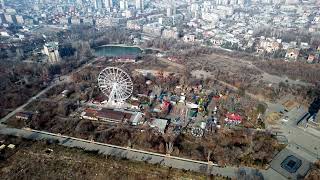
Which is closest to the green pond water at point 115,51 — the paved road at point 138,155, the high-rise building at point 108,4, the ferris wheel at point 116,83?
the ferris wheel at point 116,83

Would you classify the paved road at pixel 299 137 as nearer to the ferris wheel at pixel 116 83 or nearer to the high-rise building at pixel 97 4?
the ferris wheel at pixel 116 83

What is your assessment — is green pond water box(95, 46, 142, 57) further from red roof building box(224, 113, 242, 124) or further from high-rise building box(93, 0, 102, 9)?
high-rise building box(93, 0, 102, 9)

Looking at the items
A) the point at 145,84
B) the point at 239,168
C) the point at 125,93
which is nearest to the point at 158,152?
the point at 239,168

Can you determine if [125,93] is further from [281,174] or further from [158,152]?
[281,174]

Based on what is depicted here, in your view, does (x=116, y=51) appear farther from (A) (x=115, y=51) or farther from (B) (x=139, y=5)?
(B) (x=139, y=5)

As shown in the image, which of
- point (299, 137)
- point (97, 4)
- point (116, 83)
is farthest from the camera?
point (97, 4)

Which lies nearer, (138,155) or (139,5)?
(138,155)

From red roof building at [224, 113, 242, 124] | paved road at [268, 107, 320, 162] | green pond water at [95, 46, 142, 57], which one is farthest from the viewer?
green pond water at [95, 46, 142, 57]

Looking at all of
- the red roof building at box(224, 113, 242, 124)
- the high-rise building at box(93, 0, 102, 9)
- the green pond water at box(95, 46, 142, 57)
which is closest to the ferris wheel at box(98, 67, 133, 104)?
the red roof building at box(224, 113, 242, 124)

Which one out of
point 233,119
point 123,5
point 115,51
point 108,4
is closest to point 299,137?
point 233,119

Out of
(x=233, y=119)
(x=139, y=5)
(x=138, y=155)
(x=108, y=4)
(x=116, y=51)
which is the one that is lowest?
(x=138, y=155)
